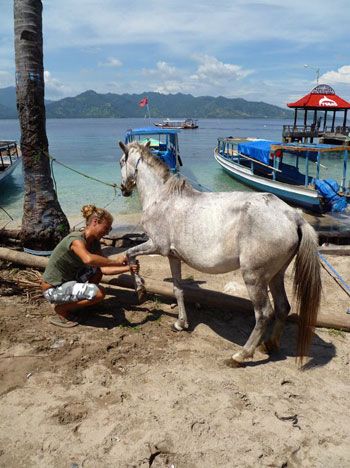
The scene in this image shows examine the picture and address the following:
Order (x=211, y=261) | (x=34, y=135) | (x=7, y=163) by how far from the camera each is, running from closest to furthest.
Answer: (x=211, y=261), (x=34, y=135), (x=7, y=163)

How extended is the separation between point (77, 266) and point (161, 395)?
2.05 metres

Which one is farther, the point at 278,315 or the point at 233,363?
the point at 278,315

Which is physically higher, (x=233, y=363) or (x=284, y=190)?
(x=284, y=190)

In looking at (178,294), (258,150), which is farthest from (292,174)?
(178,294)

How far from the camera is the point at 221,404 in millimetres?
3521

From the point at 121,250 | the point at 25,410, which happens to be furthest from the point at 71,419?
the point at 121,250

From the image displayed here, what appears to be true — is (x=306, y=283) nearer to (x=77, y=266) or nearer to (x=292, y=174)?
(x=77, y=266)

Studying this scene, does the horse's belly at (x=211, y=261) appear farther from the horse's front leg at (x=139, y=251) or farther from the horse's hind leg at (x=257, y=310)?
the horse's front leg at (x=139, y=251)

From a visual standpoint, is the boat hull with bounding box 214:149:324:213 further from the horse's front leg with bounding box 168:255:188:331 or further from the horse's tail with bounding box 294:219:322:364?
the horse's tail with bounding box 294:219:322:364

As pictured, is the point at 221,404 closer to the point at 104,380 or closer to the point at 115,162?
the point at 104,380

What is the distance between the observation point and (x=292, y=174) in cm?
2116

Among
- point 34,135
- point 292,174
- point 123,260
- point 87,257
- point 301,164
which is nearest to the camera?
point 87,257

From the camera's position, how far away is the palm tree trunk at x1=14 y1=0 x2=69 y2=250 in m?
6.59

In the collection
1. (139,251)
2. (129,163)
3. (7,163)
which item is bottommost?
(139,251)
